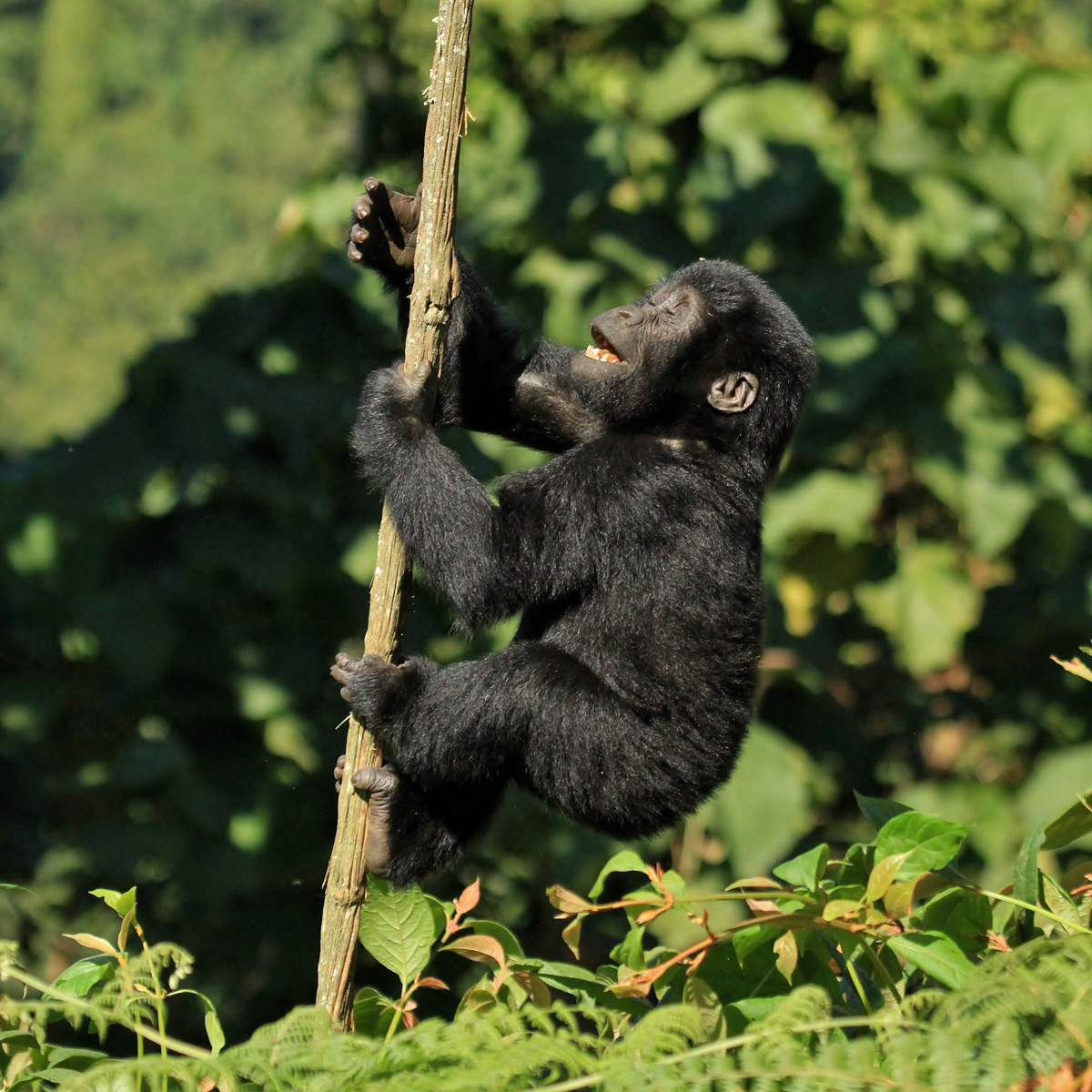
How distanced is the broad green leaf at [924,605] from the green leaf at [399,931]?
219 inches

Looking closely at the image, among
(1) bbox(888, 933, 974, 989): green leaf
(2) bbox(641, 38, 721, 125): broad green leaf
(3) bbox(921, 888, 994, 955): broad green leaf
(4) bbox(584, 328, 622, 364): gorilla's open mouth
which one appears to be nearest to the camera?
(1) bbox(888, 933, 974, 989): green leaf

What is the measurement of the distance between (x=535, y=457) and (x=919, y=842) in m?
4.19

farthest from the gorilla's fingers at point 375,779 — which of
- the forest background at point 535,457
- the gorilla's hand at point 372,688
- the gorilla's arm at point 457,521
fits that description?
the forest background at point 535,457

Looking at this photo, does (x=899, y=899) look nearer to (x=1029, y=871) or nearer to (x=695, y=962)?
(x=1029, y=871)

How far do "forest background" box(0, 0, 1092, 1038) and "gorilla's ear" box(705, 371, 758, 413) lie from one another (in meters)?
1.82

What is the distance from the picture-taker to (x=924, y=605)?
7.75m

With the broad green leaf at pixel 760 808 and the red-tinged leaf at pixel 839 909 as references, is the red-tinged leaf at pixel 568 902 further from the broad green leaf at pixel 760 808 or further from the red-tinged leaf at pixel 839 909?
the broad green leaf at pixel 760 808

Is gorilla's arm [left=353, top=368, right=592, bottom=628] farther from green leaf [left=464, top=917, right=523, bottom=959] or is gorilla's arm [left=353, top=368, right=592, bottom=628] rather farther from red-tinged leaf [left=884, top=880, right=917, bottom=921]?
red-tinged leaf [left=884, top=880, right=917, bottom=921]

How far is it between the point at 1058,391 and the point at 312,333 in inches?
192

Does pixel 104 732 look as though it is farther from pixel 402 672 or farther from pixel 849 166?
pixel 849 166

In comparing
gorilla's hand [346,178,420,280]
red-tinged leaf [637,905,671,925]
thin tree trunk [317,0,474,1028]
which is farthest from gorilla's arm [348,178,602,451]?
red-tinged leaf [637,905,671,925]

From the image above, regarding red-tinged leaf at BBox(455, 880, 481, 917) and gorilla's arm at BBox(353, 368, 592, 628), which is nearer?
red-tinged leaf at BBox(455, 880, 481, 917)

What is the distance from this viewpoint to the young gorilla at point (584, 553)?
3.76 m

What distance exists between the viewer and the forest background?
6.37 meters
